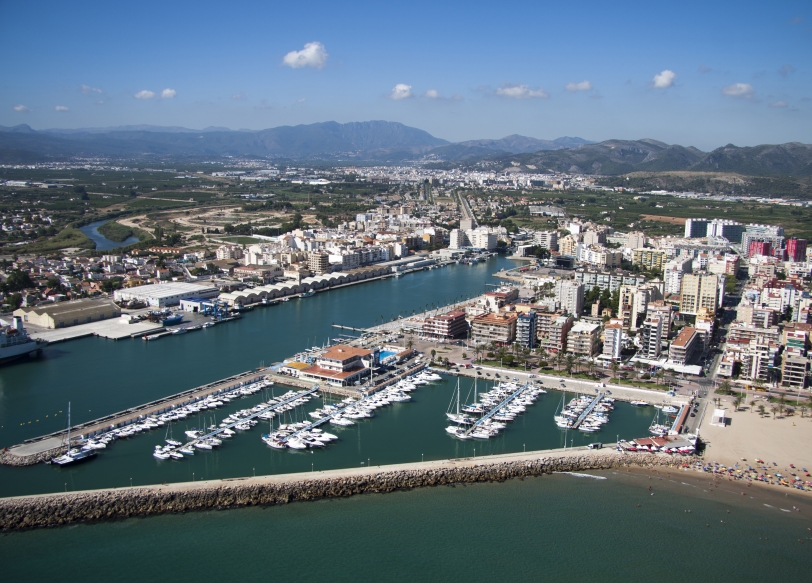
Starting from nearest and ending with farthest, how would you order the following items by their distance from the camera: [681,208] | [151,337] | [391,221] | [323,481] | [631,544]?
[631,544] → [323,481] → [151,337] → [391,221] → [681,208]

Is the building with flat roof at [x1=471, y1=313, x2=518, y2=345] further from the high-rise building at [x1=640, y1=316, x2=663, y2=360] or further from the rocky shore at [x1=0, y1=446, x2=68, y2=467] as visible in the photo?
the rocky shore at [x1=0, y1=446, x2=68, y2=467]

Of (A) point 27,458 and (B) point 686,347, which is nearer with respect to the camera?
(A) point 27,458

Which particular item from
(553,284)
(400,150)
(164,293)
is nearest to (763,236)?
(553,284)

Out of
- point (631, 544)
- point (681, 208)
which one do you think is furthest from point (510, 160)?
point (631, 544)

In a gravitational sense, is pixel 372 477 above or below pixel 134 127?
below

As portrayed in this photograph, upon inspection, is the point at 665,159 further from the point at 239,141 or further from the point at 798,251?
the point at 239,141

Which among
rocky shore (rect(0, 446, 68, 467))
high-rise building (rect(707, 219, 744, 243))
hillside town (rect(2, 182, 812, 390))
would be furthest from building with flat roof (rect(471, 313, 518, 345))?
high-rise building (rect(707, 219, 744, 243))

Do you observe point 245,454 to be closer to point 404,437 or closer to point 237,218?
point 404,437

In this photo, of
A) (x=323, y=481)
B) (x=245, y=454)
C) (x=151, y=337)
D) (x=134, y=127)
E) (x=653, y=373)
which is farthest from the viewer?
(x=134, y=127)
